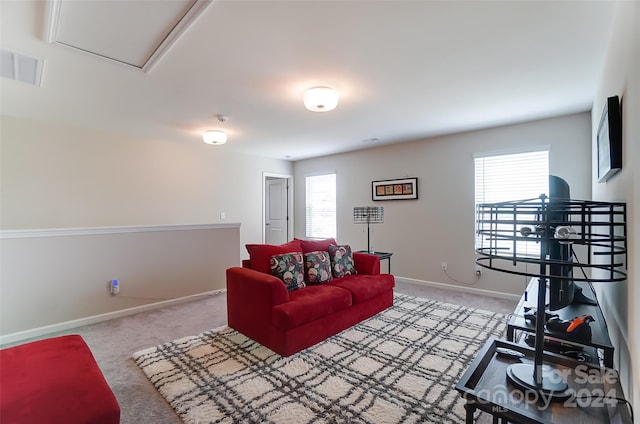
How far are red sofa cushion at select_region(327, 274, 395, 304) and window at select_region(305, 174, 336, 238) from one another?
2.80 meters

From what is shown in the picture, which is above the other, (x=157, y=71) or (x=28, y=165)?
(x=157, y=71)

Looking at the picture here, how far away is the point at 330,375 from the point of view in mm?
2193

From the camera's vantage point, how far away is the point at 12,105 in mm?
3285

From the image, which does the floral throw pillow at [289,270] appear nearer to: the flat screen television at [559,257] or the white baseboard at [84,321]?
the white baseboard at [84,321]

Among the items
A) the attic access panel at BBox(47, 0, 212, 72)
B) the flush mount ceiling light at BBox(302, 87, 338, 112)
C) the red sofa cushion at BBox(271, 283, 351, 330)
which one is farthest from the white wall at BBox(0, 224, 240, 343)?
the flush mount ceiling light at BBox(302, 87, 338, 112)

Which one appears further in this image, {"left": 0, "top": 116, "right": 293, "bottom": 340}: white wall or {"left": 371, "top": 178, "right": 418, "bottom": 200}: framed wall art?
{"left": 371, "top": 178, "right": 418, "bottom": 200}: framed wall art

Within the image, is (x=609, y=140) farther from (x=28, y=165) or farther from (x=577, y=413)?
(x=28, y=165)

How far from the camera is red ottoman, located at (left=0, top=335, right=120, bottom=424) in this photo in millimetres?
1206

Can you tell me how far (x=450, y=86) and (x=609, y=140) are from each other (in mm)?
1512

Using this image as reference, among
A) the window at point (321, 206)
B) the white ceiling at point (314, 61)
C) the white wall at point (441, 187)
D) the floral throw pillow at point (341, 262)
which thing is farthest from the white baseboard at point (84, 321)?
the white wall at point (441, 187)

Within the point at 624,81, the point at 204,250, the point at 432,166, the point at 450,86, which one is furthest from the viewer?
the point at 432,166

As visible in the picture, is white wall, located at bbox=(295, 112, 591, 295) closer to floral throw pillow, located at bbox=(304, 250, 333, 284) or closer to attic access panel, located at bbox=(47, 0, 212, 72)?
floral throw pillow, located at bbox=(304, 250, 333, 284)

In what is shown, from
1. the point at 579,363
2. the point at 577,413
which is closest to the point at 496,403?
the point at 577,413

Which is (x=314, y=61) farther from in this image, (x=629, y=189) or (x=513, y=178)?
(x=513, y=178)
